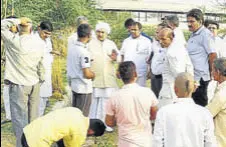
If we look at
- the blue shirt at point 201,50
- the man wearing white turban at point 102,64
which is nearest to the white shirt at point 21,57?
the man wearing white turban at point 102,64

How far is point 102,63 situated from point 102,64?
0.01 meters

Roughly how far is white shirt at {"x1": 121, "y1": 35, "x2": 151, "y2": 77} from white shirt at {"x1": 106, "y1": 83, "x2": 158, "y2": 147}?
112 inches

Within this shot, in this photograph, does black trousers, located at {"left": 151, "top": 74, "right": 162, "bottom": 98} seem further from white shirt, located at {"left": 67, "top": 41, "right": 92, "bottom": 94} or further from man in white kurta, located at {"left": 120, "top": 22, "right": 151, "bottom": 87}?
white shirt, located at {"left": 67, "top": 41, "right": 92, "bottom": 94}

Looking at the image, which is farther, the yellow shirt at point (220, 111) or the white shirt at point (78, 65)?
the white shirt at point (78, 65)

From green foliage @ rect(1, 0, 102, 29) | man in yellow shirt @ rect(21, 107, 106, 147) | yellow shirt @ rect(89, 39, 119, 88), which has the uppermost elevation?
green foliage @ rect(1, 0, 102, 29)

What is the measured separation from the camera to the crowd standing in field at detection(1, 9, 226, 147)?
154 inches

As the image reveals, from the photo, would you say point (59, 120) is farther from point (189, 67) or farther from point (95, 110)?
point (95, 110)

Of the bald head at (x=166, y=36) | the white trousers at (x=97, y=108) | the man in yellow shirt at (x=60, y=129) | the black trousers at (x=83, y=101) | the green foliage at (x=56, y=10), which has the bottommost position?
the white trousers at (x=97, y=108)

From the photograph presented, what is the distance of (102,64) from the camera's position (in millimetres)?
7383

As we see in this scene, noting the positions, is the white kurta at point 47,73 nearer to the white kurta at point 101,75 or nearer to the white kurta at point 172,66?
the white kurta at point 101,75

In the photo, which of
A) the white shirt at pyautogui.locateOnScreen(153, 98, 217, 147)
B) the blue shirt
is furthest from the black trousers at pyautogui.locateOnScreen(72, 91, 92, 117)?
the white shirt at pyautogui.locateOnScreen(153, 98, 217, 147)

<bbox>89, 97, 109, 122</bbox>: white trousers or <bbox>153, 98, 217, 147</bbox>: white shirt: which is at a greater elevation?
<bbox>153, 98, 217, 147</bbox>: white shirt

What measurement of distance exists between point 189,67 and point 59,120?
2457 mm

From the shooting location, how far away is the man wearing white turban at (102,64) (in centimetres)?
731
